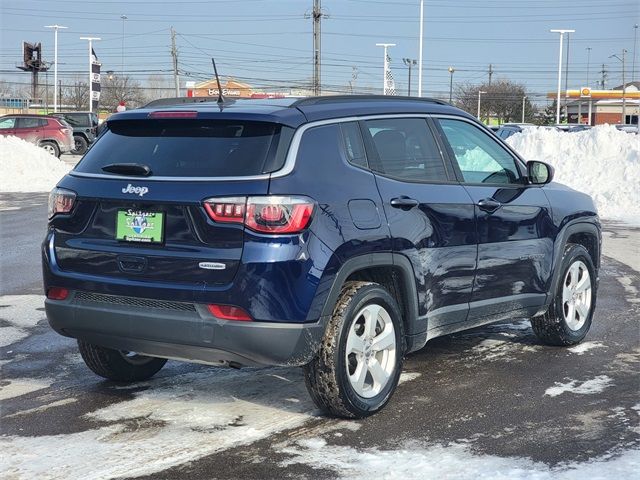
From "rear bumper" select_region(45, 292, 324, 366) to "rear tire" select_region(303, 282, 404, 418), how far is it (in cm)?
14

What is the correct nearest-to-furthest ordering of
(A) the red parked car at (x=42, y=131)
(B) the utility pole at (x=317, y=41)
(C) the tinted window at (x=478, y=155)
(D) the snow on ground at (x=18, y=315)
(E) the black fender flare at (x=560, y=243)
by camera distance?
(C) the tinted window at (x=478, y=155)
(E) the black fender flare at (x=560, y=243)
(D) the snow on ground at (x=18, y=315)
(A) the red parked car at (x=42, y=131)
(B) the utility pole at (x=317, y=41)

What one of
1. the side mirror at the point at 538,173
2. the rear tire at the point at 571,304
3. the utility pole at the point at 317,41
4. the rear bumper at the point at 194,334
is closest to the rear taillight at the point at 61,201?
the rear bumper at the point at 194,334

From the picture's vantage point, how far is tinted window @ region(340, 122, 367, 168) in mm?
5234

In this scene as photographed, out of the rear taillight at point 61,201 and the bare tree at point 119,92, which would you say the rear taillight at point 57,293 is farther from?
the bare tree at point 119,92

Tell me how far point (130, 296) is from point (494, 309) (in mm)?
2603

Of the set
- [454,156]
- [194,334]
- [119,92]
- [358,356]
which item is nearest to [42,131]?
[454,156]

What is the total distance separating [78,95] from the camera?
9644cm

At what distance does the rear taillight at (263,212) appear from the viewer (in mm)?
4602

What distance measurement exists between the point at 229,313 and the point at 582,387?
2.58 metres

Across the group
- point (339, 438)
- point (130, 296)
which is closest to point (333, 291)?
point (339, 438)

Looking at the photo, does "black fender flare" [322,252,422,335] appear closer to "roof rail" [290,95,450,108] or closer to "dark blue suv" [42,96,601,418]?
"dark blue suv" [42,96,601,418]

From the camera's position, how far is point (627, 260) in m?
11.8

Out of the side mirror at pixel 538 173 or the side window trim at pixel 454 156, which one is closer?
the side window trim at pixel 454 156

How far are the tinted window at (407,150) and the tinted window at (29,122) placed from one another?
3118 centimetres
